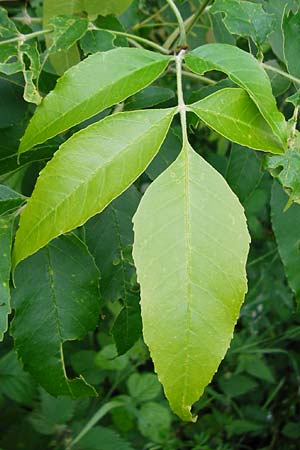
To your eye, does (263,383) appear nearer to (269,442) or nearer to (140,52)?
(269,442)

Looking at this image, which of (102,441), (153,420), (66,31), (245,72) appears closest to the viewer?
(245,72)

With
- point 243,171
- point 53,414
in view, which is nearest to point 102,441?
point 53,414

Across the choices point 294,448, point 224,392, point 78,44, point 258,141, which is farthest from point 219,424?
point 258,141

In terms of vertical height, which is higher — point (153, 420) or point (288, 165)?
point (288, 165)

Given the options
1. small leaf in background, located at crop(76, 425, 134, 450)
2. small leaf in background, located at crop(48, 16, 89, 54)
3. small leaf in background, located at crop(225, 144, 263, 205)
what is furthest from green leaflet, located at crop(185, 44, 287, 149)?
small leaf in background, located at crop(76, 425, 134, 450)

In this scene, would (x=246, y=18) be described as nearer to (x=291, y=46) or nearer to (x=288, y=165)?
(x=291, y=46)

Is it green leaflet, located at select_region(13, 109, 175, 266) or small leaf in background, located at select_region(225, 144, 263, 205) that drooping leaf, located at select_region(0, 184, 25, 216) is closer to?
green leaflet, located at select_region(13, 109, 175, 266)
